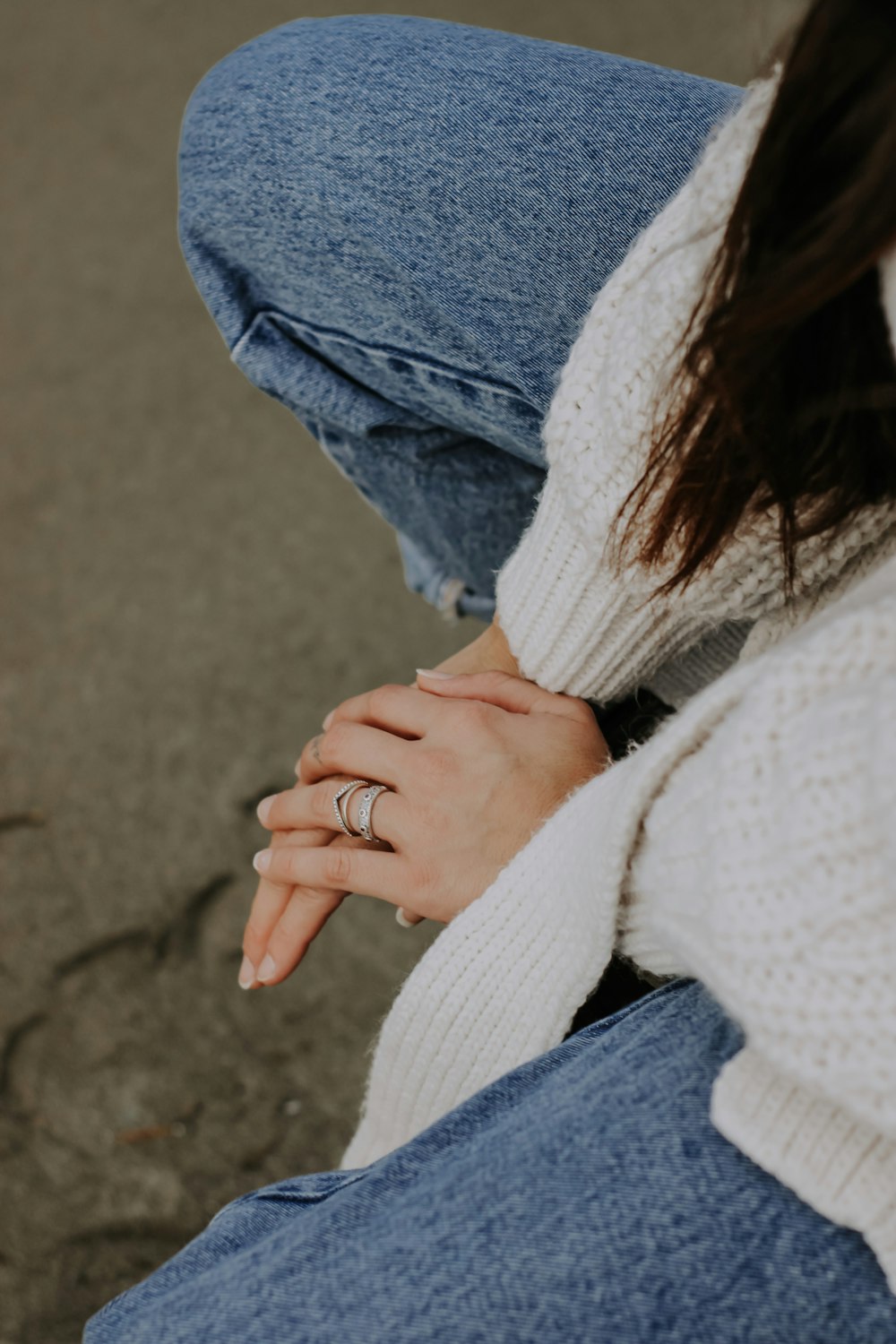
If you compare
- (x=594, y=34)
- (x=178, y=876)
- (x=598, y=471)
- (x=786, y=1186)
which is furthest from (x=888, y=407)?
(x=594, y=34)

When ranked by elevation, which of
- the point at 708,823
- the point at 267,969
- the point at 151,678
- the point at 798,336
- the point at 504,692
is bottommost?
the point at 151,678

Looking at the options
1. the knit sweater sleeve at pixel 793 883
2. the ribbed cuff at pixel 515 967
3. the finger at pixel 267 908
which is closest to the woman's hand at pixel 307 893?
the finger at pixel 267 908

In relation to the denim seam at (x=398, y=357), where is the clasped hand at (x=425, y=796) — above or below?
below

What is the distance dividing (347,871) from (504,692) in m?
0.15

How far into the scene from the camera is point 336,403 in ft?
2.40

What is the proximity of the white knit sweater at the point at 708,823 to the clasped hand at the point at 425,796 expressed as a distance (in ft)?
0.13

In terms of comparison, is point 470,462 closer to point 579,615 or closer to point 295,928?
point 579,615

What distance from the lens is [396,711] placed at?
680 millimetres

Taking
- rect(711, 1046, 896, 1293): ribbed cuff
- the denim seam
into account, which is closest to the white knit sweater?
rect(711, 1046, 896, 1293): ribbed cuff

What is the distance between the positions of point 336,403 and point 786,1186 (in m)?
0.54

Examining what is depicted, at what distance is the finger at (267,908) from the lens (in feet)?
2.34

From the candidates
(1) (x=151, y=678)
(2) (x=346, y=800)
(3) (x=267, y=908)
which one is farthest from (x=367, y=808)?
(1) (x=151, y=678)

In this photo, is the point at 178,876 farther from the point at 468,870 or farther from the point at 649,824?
the point at 649,824

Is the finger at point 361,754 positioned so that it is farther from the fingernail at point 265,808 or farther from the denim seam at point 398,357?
the denim seam at point 398,357
